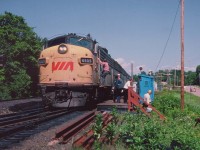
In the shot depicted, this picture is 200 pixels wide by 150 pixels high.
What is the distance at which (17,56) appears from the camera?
40.5 m

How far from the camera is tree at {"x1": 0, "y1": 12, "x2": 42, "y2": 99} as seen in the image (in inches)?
1405

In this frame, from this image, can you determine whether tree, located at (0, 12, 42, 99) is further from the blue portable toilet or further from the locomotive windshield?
the locomotive windshield

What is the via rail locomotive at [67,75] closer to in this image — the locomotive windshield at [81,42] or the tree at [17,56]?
the locomotive windshield at [81,42]

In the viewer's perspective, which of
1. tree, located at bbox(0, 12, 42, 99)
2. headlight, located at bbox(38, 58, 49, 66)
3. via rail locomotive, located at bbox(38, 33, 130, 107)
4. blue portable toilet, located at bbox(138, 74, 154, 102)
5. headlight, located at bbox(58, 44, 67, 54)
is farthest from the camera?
tree, located at bbox(0, 12, 42, 99)

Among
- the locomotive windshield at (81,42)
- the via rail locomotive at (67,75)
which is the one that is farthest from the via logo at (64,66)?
the locomotive windshield at (81,42)

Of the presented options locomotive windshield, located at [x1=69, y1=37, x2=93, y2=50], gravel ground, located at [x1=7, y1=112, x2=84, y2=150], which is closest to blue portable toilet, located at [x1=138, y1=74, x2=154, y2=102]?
locomotive windshield, located at [x1=69, y1=37, x2=93, y2=50]

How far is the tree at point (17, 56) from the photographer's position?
35.7 metres

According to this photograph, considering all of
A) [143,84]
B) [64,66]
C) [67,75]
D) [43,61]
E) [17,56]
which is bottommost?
[143,84]

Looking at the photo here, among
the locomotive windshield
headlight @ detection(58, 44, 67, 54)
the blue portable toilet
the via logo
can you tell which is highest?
the locomotive windshield

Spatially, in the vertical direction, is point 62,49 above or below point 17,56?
below

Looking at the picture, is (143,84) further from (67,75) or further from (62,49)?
(62,49)

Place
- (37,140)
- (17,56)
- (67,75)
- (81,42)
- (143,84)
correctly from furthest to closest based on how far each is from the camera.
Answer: (17,56) < (143,84) < (81,42) < (67,75) < (37,140)

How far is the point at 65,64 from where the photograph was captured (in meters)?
12.1

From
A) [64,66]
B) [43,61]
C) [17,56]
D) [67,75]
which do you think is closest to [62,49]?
[64,66]
